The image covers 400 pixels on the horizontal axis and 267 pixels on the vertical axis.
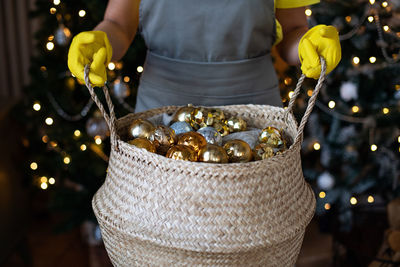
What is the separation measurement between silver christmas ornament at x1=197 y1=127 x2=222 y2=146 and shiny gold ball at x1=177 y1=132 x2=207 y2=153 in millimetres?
27

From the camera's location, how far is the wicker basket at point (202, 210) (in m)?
0.64

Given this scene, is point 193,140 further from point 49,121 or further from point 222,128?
point 49,121

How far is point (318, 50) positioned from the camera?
74cm

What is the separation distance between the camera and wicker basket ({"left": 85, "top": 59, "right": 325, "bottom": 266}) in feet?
2.10

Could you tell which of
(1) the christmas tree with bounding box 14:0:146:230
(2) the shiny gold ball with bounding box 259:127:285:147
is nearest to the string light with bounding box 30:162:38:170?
(1) the christmas tree with bounding box 14:0:146:230

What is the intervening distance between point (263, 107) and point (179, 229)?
37 cm

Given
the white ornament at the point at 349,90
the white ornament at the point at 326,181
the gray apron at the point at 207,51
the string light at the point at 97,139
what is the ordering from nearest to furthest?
the gray apron at the point at 207,51 < the string light at the point at 97,139 < the white ornament at the point at 349,90 < the white ornament at the point at 326,181

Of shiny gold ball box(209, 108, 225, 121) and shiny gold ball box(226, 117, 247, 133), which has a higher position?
shiny gold ball box(209, 108, 225, 121)

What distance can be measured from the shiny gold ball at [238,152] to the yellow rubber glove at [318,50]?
0.53ft

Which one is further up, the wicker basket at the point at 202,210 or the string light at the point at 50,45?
the wicker basket at the point at 202,210

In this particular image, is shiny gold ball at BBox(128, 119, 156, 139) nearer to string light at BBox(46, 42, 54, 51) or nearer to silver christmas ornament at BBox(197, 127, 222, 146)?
silver christmas ornament at BBox(197, 127, 222, 146)

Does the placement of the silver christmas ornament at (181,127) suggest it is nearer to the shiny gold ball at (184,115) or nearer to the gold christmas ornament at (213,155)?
the shiny gold ball at (184,115)

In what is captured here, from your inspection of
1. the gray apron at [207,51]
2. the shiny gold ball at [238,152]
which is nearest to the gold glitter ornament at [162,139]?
the shiny gold ball at [238,152]

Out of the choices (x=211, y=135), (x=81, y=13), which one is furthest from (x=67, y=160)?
(x=211, y=135)
